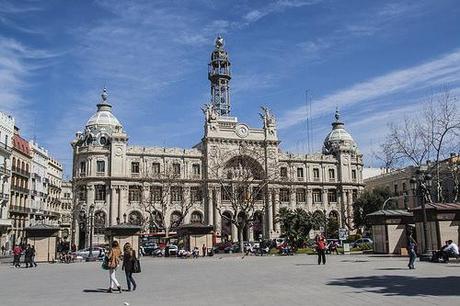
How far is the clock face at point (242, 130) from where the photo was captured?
74688 mm

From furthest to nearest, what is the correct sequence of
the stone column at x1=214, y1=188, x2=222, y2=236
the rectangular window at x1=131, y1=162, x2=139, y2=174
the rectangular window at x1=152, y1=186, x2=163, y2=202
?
1. the stone column at x1=214, y1=188, x2=222, y2=236
2. the rectangular window at x1=131, y1=162, x2=139, y2=174
3. the rectangular window at x1=152, y1=186, x2=163, y2=202

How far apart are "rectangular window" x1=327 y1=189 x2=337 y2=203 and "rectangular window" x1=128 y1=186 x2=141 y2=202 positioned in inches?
1190

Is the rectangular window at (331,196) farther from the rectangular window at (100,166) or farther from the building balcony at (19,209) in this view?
the building balcony at (19,209)

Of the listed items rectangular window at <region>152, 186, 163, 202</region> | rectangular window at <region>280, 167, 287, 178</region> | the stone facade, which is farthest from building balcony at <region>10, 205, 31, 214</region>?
rectangular window at <region>280, 167, 287, 178</region>

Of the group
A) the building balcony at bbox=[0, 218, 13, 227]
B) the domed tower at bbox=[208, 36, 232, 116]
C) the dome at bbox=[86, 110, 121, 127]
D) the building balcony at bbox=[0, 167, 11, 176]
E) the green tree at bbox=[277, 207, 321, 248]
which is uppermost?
the domed tower at bbox=[208, 36, 232, 116]

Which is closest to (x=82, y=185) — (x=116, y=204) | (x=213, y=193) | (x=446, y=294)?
(x=116, y=204)

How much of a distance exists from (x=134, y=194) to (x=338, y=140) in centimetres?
3610

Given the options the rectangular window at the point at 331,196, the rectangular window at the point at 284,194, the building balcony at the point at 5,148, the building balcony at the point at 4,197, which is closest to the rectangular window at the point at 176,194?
the rectangular window at the point at 284,194

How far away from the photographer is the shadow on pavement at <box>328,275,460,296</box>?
42.9ft

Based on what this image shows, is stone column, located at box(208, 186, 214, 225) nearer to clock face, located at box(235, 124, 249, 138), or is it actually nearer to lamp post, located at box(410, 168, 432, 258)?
clock face, located at box(235, 124, 249, 138)

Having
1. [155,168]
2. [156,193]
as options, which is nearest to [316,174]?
[155,168]

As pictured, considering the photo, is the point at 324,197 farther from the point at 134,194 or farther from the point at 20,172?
the point at 20,172

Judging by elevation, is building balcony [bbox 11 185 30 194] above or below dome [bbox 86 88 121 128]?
below

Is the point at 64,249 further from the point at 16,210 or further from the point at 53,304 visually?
the point at 53,304
